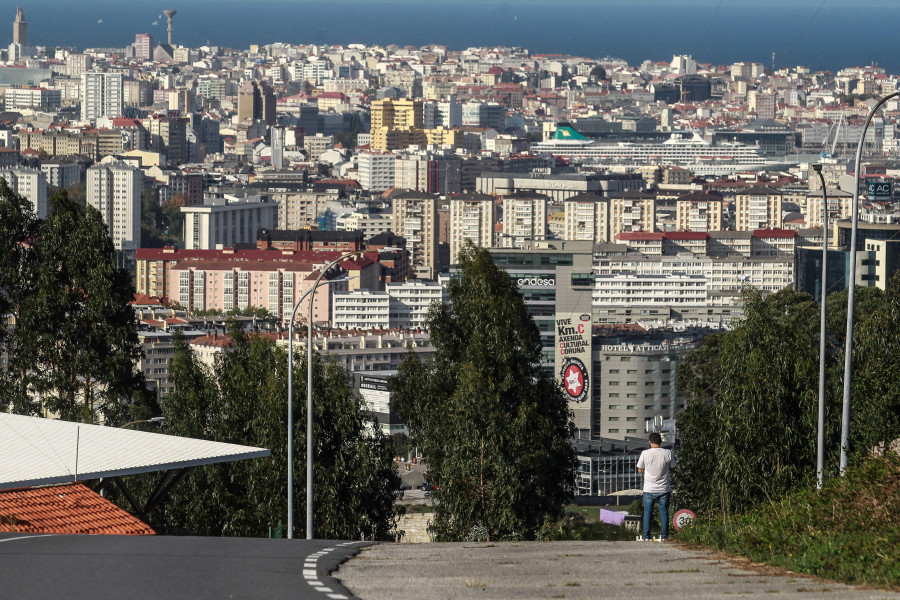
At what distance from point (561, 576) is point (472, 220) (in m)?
79.5

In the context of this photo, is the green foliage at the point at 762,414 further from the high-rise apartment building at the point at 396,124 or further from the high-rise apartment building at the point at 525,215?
the high-rise apartment building at the point at 396,124

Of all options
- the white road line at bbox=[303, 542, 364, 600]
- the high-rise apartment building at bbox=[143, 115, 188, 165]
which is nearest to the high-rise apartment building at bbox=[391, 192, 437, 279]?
the high-rise apartment building at bbox=[143, 115, 188, 165]

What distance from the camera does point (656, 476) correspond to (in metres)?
9.38

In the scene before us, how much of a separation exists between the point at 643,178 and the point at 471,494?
105 meters

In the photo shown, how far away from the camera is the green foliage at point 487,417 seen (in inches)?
541

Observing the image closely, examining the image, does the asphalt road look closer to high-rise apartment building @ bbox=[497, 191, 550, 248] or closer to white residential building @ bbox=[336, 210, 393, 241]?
high-rise apartment building @ bbox=[497, 191, 550, 248]

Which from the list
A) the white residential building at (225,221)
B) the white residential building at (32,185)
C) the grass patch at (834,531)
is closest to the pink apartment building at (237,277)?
the white residential building at (225,221)

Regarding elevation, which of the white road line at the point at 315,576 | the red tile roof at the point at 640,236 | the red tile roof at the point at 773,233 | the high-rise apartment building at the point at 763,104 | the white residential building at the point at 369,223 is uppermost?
the high-rise apartment building at the point at 763,104

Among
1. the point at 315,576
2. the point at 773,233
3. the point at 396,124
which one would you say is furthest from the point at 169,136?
the point at 315,576

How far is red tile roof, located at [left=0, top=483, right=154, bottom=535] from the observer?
9.08 m

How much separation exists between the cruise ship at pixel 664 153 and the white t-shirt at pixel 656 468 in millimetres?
121784

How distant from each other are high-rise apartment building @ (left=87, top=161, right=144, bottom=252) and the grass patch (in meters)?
80.8

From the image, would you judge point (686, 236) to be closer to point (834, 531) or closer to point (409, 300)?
point (409, 300)

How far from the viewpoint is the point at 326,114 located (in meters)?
152
